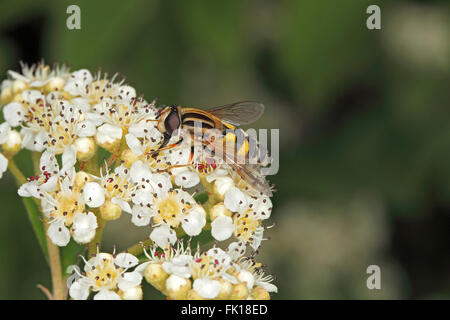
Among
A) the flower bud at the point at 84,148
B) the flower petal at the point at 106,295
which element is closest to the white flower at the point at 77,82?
the flower bud at the point at 84,148

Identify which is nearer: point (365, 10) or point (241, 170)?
point (241, 170)

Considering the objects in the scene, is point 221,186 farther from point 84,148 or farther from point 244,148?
point 84,148

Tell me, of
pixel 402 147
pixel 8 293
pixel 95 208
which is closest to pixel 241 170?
pixel 95 208

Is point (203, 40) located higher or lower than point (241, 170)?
higher

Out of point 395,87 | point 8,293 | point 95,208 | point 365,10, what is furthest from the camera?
point 395,87

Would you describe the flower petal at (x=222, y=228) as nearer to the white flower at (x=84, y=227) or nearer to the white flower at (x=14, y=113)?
the white flower at (x=84, y=227)

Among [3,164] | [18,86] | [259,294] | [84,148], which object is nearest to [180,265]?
[259,294]
